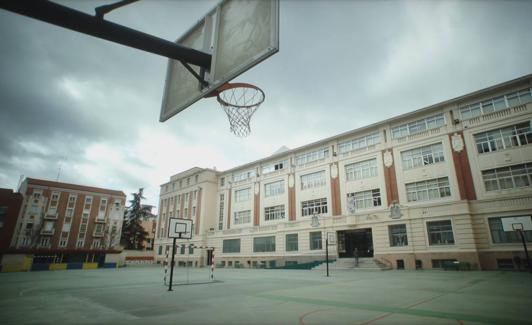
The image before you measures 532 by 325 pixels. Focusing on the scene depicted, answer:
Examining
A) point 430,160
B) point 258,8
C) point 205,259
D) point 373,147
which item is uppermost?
point 373,147

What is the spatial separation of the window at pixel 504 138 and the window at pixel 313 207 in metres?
16.2

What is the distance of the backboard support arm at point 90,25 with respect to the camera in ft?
14.9

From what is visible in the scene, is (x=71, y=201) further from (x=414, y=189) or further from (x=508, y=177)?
(x=508, y=177)

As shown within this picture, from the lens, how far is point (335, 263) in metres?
28.7

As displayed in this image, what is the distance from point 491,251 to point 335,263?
13.1 metres

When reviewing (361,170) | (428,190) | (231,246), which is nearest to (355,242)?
(361,170)

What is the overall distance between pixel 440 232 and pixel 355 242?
878 cm

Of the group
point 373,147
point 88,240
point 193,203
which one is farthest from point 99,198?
point 373,147

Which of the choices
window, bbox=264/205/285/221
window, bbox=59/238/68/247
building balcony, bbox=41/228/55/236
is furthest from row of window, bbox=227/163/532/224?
building balcony, bbox=41/228/55/236

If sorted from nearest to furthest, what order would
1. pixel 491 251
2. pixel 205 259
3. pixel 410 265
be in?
pixel 491 251, pixel 410 265, pixel 205 259

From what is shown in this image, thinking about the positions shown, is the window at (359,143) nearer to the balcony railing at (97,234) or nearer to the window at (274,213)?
the window at (274,213)

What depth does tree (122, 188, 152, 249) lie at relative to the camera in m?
62.3

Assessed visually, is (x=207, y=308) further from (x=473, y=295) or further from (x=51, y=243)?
(x=51, y=243)

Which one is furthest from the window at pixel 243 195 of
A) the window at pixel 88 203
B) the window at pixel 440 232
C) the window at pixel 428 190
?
the window at pixel 88 203
